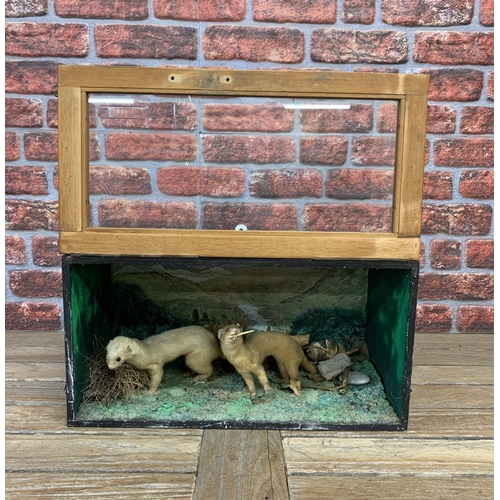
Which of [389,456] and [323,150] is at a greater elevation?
[323,150]

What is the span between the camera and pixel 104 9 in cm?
140

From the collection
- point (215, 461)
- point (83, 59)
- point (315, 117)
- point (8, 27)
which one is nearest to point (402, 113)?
point (315, 117)

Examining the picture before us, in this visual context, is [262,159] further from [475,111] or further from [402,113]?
[475,111]

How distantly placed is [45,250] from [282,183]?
0.79 meters

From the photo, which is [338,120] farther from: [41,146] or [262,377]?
[41,146]

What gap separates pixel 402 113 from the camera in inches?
36.3

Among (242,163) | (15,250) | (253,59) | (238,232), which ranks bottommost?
(15,250)

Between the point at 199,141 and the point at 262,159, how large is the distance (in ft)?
0.36

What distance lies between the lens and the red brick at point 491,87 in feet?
4.79

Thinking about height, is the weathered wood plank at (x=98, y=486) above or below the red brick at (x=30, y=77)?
below

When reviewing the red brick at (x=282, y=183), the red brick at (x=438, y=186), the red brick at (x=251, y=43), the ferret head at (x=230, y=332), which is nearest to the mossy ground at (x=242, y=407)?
the ferret head at (x=230, y=332)

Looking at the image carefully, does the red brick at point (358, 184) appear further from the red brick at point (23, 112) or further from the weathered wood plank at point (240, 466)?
the red brick at point (23, 112)

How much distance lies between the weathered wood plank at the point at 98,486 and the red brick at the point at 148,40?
3.26ft

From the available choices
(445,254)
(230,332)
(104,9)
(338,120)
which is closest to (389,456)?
(230,332)
